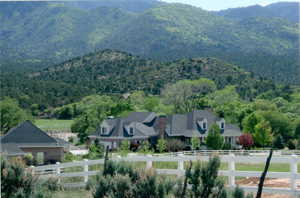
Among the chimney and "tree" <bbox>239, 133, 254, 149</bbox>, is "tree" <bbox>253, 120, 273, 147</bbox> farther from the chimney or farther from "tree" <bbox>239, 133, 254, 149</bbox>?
the chimney

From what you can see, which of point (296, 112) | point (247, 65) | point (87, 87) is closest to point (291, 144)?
point (296, 112)

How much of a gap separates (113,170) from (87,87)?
362 feet

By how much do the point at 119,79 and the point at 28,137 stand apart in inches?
3198

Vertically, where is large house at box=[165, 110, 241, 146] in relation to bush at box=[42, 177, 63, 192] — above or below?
above

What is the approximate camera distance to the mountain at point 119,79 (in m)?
110

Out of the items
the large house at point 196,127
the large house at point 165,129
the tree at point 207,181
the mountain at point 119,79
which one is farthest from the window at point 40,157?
the mountain at point 119,79

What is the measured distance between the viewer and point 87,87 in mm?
122938

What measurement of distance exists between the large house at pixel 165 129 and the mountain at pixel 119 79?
45.2 meters

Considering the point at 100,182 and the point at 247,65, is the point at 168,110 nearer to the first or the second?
the point at 100,182

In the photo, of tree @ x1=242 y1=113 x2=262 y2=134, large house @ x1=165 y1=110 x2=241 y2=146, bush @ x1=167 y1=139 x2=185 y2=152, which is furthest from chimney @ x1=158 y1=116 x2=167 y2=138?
tree @ x1=242 y1=113 x2=262 y2=134

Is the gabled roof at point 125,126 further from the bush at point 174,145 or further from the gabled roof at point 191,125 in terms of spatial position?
the bush at point 174,145

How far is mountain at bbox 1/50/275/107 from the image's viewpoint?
10962 cm

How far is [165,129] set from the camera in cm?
5244

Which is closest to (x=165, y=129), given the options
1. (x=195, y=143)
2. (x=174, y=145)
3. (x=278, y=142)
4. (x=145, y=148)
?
(x=174, y=145)
